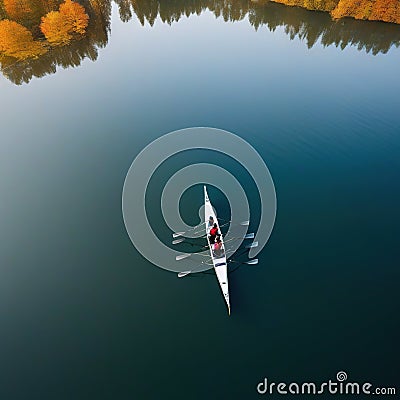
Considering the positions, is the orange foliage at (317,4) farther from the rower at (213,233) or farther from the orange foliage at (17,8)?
the rower at (213,233)

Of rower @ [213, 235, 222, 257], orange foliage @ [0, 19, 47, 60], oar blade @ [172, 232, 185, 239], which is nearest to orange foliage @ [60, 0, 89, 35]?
orange foliage @ [0, 19, 47, 60]

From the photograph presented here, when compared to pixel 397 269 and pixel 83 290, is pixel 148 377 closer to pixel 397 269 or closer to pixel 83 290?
pixel 83 290

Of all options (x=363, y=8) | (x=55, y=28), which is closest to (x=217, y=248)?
(x=55, y=28)

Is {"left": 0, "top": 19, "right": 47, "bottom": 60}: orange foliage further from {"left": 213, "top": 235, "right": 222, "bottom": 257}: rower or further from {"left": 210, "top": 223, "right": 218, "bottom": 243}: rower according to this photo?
{"left": 213, "top": 235, "right": 222, "bottom": 257}: rower

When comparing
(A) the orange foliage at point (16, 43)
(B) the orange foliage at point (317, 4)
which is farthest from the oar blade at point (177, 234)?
(B) the orange foliage at point (317, 4)

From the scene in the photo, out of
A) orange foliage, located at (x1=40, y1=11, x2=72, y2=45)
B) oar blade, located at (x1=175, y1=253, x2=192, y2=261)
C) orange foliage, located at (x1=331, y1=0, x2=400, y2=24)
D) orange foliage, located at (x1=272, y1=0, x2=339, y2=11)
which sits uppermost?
orange foliage, located at (x1=272, y1=0, x2=339, y2=11)

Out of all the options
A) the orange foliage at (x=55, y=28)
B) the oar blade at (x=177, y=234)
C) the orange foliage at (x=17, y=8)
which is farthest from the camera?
the orange foliage at (x=55, y=28)

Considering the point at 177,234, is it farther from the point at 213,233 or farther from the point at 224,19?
the point at 224,19

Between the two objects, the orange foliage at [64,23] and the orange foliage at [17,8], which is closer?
the orange foliage at [17,8]
